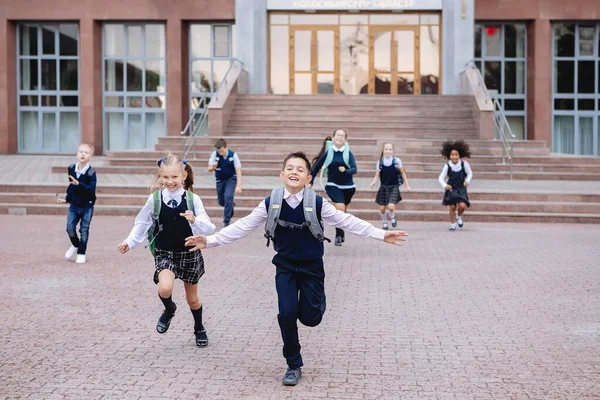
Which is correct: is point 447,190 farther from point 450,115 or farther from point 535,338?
point 450,115

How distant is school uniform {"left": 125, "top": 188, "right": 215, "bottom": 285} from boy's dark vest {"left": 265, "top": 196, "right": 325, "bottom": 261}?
2.76 ft

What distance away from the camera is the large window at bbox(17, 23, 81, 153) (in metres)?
35.6

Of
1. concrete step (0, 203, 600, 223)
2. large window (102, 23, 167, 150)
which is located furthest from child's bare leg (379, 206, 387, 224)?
large window (102, 23, 167, 150)

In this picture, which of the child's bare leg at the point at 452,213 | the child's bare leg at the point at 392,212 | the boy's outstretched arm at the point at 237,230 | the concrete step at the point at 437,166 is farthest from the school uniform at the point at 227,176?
the boy's outstretched arm at the point at 237,230

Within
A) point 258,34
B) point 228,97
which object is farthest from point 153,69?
point 228,97

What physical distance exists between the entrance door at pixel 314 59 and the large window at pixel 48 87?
8.63 m

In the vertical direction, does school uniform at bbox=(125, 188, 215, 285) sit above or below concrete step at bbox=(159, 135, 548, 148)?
below

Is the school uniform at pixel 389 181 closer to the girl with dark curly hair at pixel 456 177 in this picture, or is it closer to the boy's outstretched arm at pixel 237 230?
the girl with dark curly hair at pixel 456 177

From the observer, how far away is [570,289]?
374 inches

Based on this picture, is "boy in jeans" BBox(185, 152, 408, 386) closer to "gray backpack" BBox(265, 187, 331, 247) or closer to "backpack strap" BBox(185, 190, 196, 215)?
"gray backpack" BBox(265, 187, 331, 247)

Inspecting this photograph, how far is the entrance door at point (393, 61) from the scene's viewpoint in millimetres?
34375

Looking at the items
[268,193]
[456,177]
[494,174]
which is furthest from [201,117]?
[456,177]

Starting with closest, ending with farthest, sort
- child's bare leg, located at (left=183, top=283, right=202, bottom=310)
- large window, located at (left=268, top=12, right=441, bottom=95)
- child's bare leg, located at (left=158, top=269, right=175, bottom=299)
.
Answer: child's bare leg, located at (left=158, top=269, right=175, bottom=299)
child's bare leg, located at (left=183, top=283, right=202, bottom=310)
large window, located at (left=268, top=12, right=441, bottom=95)

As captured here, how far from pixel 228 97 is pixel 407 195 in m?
11.1
